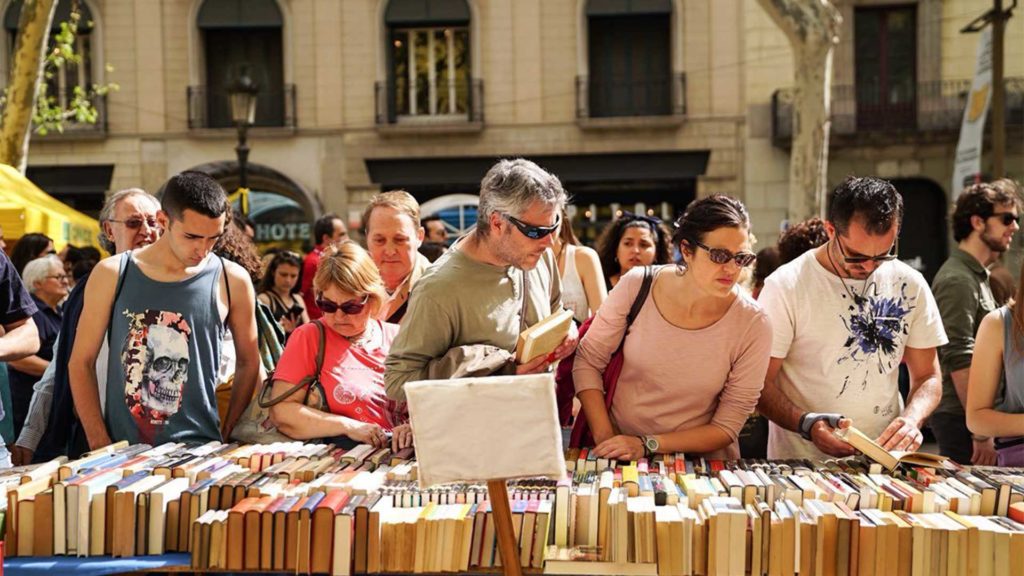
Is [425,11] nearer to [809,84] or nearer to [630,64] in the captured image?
[630,64]

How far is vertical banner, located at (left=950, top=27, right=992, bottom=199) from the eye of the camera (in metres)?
11.4

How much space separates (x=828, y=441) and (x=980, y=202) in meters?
1.72

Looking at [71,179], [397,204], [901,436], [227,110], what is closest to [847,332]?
[901,436]

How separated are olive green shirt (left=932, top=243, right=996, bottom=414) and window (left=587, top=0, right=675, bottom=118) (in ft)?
47.8

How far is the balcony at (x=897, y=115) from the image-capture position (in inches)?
712

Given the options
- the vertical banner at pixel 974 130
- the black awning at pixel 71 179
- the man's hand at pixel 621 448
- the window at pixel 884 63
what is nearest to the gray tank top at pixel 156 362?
the man's hand at pixel 621 448

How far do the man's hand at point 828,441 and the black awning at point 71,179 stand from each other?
1757cm

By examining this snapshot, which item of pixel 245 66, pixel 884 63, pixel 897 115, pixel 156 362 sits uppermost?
pixel 245 66

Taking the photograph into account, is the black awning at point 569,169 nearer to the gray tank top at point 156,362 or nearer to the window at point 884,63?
the window at point 884,63

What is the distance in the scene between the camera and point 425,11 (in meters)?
18.8

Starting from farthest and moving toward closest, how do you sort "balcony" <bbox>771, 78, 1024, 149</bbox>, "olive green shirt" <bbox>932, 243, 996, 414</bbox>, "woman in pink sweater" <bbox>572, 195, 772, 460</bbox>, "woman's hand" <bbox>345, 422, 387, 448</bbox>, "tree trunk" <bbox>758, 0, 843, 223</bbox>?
"balcony" <bbox>771, 78, 1024, 149</bbox>, "tree trunk" <bbox>758, 0, 843, 223</bbox>, "olive green shirt" <bbox>932, 243, 996, 414</bbox>, "woman's hand" <bbox>345, 422, 387, 448</bbox>, "woman in pink sweater" <bbox>572, 195, 772, 460</bbox>

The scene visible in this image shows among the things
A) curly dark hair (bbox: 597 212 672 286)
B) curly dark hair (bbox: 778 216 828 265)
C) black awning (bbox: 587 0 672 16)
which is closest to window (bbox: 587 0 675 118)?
black awning (bbox: 587 0 672 16)

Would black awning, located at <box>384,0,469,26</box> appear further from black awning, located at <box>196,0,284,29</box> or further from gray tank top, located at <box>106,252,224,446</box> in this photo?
gray tank top, located at <box>106,252,224,446</box>

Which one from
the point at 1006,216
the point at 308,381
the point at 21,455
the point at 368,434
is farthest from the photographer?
the point at 1006,216
